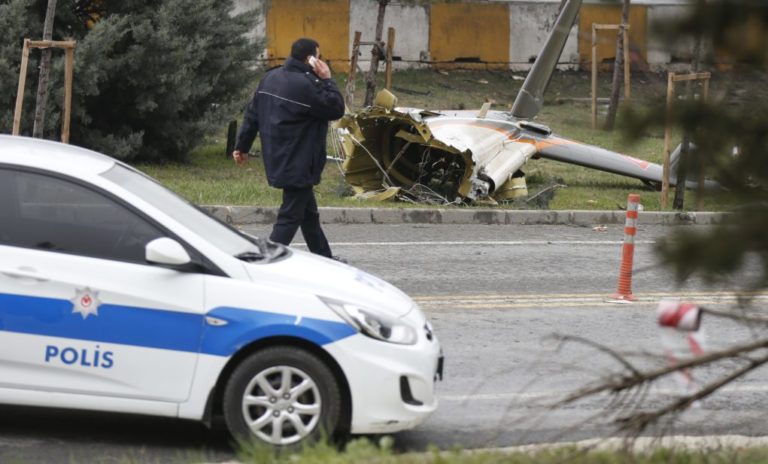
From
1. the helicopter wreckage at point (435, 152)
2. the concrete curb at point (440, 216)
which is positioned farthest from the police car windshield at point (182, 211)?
the helicopter wreckage at point (435, 152)

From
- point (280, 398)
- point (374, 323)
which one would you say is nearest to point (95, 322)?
point (280, 398)

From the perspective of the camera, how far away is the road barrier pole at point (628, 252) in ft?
34.7

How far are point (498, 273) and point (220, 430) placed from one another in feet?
18.8

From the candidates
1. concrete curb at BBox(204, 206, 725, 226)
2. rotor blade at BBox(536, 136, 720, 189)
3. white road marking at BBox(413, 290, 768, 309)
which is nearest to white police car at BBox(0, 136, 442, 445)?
white road marking at BBox(413, 290, 768, 309)

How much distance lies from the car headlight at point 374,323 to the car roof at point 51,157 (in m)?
1.43

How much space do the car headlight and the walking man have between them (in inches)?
163

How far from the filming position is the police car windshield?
21.6ft

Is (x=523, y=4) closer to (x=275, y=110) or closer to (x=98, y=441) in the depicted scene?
(x=275, y=110)

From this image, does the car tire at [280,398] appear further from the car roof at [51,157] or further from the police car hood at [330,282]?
the car roof at [51,157]

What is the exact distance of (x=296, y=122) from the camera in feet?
33.6

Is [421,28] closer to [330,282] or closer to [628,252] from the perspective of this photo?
[628,252]

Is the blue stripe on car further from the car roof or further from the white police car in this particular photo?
the car roof

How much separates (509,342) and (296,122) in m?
2.64

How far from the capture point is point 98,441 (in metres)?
6.39
